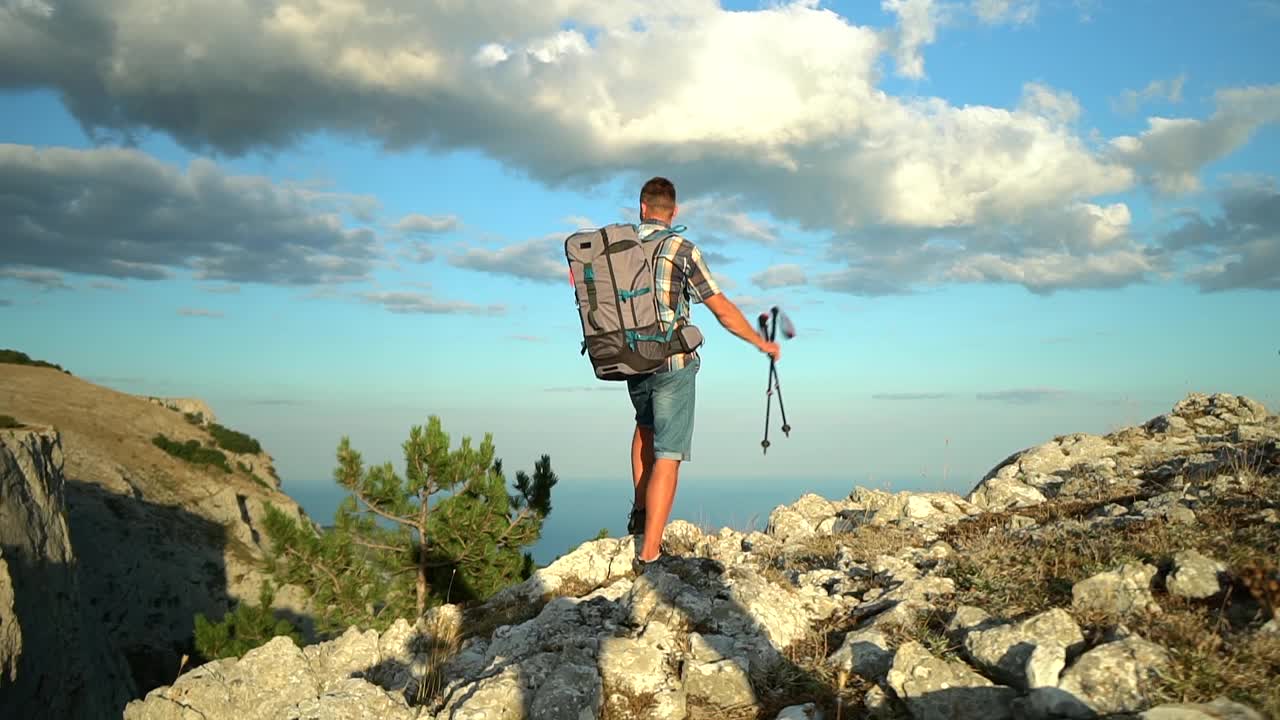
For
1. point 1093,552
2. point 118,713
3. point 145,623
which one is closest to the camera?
point 1093,552

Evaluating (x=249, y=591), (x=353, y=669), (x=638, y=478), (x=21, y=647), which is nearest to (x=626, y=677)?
(x=638, y=478)

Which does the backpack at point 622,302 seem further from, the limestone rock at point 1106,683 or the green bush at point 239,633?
the green bush at point 239,633

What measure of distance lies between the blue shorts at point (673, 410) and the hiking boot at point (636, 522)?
1.25m

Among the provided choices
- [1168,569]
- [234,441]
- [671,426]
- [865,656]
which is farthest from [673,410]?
[234,441]

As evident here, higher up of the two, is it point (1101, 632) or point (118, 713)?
point (1101, 632)

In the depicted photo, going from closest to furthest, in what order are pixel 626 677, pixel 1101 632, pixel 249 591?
pixel 1101 632, pixel 626 677, pixel 249 591

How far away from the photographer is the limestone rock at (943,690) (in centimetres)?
391

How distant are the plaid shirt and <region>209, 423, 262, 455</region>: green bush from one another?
48941 mm

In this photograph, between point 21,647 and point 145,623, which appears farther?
point 145,623

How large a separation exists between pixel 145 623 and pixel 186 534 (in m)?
5.80

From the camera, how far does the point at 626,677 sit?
4.84m

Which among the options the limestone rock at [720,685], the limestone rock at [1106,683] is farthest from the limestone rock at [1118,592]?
the limestone rock at [720,685]

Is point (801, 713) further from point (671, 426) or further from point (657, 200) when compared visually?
point (657, 200)

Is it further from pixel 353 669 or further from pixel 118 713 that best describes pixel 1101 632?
pixel 118 713
